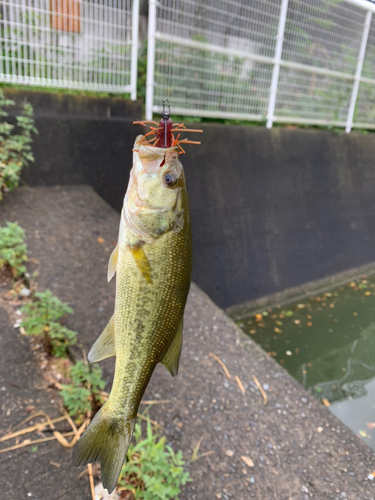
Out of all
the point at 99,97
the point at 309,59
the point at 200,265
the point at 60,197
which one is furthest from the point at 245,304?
the point at 309,59

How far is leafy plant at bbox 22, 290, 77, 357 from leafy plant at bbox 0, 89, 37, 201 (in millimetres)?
1922

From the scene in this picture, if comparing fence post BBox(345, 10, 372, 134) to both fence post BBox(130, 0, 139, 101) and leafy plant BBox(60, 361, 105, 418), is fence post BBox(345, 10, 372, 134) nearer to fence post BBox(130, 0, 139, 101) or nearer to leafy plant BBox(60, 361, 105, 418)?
fence post BBox(130, 0, 139, 101)

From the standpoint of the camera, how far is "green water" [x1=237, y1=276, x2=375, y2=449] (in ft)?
13.6

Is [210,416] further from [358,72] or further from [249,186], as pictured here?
[358,72]

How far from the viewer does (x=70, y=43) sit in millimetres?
4406

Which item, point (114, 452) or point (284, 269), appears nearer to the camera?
point (114, 452)

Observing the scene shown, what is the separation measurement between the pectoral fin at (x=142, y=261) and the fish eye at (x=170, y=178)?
0.26 m

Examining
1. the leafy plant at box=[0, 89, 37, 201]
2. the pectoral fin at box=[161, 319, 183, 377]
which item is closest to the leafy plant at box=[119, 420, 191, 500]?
the pectoral fin at box=[161, 319, 183, 377]

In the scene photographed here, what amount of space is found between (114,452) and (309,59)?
694cm

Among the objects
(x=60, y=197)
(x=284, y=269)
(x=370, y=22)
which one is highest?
(x=370, y=22)

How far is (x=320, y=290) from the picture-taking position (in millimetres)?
6684

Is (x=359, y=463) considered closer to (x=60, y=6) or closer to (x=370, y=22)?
(x=60, y=6)

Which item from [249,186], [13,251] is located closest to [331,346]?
[249,186]

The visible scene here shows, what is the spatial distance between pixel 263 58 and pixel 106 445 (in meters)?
6.08
